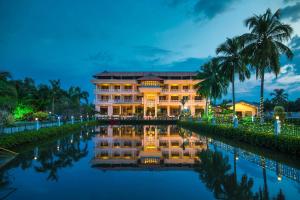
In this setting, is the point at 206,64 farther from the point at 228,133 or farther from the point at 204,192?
the point at 204,192

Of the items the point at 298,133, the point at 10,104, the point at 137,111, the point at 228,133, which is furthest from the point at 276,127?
the point at 137,111

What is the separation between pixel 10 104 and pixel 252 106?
41618 millimetres

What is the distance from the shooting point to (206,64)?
4209 centimetres

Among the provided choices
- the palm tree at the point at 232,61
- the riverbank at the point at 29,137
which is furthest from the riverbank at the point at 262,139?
the riverbank at the point at 29,137

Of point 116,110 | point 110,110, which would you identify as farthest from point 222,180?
point 116,110

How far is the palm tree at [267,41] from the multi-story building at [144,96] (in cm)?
3167

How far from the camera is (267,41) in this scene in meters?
23.6

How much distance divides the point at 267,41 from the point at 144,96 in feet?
113

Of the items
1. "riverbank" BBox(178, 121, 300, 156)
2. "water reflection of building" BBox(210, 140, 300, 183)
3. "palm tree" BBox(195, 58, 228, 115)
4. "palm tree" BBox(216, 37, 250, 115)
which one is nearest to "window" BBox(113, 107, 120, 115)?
"palm tree" BBox(195, 58, 228, 115)

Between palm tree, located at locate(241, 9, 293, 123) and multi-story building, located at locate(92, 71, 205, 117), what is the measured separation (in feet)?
104

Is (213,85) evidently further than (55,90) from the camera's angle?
No

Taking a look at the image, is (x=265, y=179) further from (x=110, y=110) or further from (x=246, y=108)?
(x=110, y=110)

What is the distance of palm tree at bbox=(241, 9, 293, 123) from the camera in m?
23.4

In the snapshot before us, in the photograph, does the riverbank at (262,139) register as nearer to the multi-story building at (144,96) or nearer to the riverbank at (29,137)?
the riverbank at (29,137)
